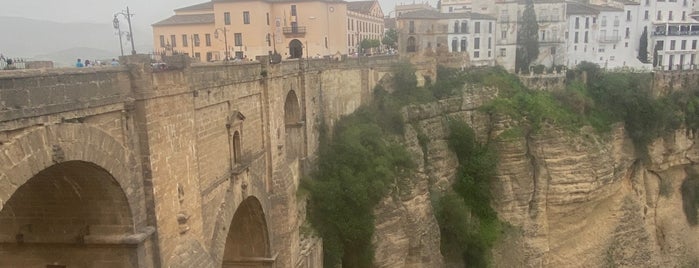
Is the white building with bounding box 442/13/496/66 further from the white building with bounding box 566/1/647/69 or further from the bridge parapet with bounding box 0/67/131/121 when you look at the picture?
the bridge parapet with bounding box 0/67/131/121

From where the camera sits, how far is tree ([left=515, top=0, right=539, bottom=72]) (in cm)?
4472

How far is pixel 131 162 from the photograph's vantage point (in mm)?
9531

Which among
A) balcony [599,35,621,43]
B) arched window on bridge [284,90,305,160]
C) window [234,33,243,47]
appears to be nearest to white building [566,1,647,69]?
balcony [599,35,621,43]

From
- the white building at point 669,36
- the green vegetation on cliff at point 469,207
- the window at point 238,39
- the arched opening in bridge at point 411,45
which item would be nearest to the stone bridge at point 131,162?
the green vegetation on cliff at point 469,207

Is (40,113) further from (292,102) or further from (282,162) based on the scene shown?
(292,102)

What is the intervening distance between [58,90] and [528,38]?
42.2 m

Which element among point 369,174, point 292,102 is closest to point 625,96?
point 369,174

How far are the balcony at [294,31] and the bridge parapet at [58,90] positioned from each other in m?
28.7

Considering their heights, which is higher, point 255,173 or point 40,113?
point 40,113

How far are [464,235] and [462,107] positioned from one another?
307 inches

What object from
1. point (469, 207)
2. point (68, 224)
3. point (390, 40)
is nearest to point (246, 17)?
point (390, 40)

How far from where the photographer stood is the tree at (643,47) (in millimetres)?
48938

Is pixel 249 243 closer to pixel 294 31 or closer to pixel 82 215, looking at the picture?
pixel 82 215

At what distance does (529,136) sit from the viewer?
31641mm
